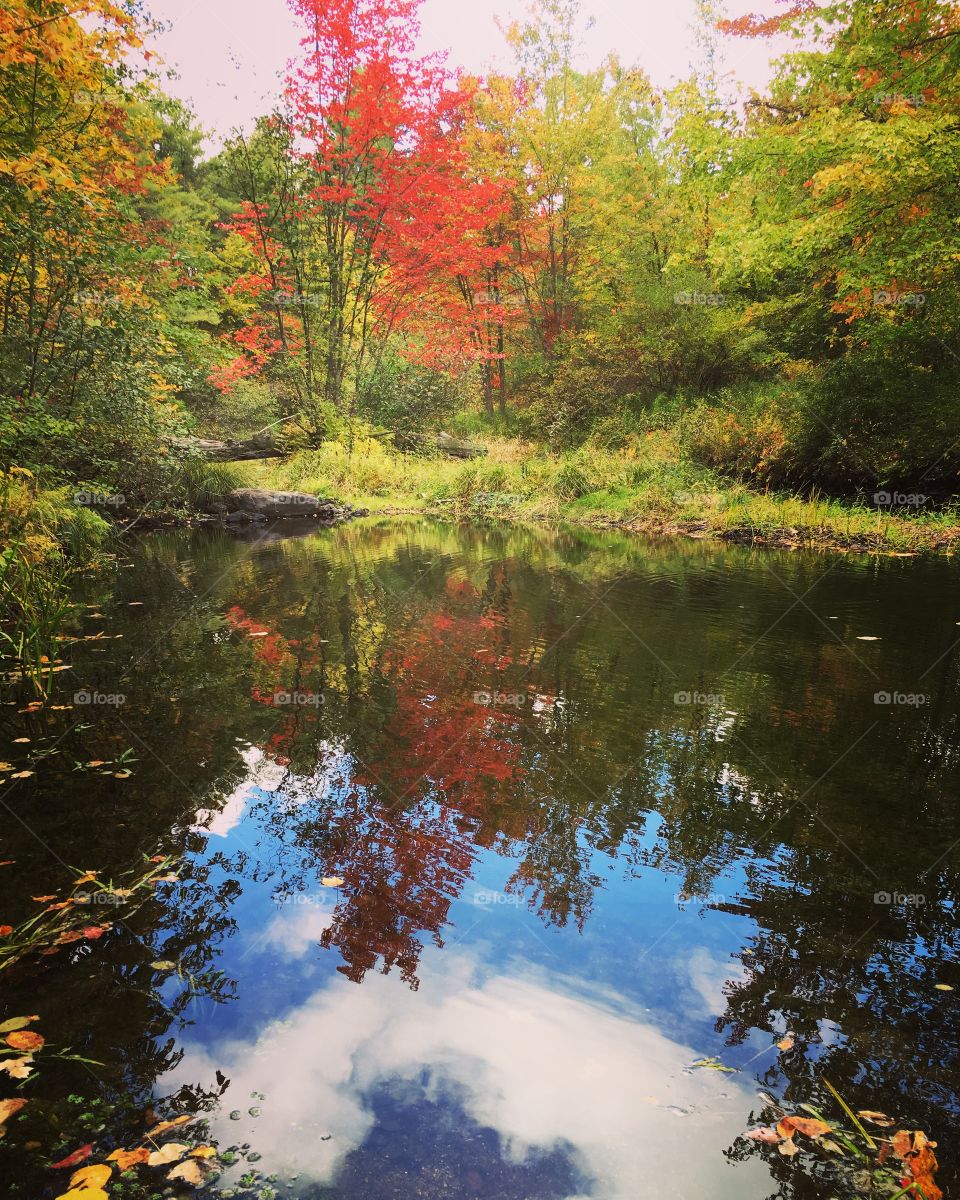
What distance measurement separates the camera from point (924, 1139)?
69.1 inches

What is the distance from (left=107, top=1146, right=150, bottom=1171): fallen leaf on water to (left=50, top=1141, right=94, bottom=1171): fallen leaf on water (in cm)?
6

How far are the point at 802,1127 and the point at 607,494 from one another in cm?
1640

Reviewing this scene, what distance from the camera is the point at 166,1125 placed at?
6.04ft

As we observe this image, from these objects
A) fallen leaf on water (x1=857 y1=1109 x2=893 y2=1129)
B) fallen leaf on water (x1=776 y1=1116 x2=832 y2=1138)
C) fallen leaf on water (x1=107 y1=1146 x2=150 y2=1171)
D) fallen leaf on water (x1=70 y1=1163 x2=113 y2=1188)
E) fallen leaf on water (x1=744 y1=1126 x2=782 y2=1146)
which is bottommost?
fallen leaf on water (x1=744 y1=1126 x2=782 y2=1146)

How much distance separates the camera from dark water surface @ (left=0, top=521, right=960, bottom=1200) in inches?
74.0

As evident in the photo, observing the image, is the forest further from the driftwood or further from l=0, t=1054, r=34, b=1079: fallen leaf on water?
l=0, t=1054, r=34, b=1079: fallen leaf on water

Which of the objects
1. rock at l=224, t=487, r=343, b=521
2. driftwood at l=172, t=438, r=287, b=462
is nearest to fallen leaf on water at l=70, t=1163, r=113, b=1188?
rock at l=224, t=487, r=343, b=521

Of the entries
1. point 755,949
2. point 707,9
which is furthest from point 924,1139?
point 707,9

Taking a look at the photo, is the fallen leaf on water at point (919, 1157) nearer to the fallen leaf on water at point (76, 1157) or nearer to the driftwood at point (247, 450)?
the fallen leaf on water at point (76, 1157)

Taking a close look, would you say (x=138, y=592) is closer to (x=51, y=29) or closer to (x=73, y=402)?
(x=73, y=402)

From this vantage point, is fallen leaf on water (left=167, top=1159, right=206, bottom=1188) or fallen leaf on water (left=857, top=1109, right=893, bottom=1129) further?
fallen leaf on water (left=857, top=1109, right=893, bottom=1129)

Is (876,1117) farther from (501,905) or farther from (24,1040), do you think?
(24,1040)

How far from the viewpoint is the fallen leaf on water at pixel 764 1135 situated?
1799mm

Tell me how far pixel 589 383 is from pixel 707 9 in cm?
1285
